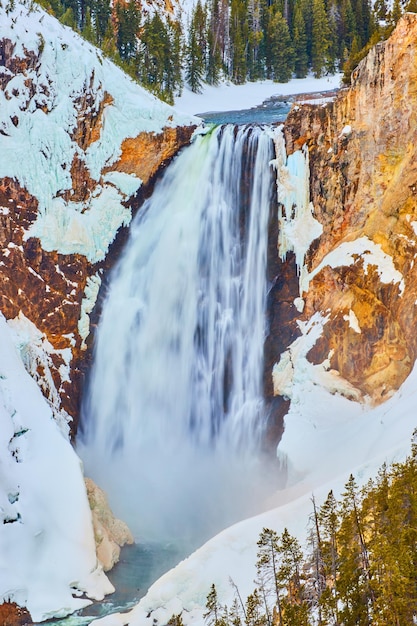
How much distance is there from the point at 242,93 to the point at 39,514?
39.4 meters

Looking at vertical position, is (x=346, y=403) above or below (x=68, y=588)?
above

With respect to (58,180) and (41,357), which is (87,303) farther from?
(58,180)

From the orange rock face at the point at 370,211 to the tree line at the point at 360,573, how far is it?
26.3 ft

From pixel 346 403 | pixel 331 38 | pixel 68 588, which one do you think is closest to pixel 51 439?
pixel 68 588

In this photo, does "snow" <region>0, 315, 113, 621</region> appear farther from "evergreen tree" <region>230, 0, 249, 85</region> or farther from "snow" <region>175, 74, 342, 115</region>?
"evergreen tree" <region>230, 0, 249, 85</region>

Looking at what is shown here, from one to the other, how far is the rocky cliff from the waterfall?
3.09 ft

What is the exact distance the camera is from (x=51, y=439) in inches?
680

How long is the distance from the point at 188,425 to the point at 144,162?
1103 centimetres

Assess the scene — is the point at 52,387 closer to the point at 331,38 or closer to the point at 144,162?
the point at 144,162

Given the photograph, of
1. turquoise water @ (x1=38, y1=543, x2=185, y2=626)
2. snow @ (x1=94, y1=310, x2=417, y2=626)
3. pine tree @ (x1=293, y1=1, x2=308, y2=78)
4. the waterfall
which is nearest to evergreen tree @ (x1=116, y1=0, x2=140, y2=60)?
pine tree @ (x1=293, y1=1, x2=308, y2=78)

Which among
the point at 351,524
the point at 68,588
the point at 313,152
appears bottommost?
the point at 68,588

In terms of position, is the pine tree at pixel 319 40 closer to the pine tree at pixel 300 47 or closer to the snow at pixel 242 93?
the pine tree at pixel 300 47

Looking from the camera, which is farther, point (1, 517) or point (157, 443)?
point (157, 443)

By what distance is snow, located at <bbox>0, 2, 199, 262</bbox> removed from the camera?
22297mm
